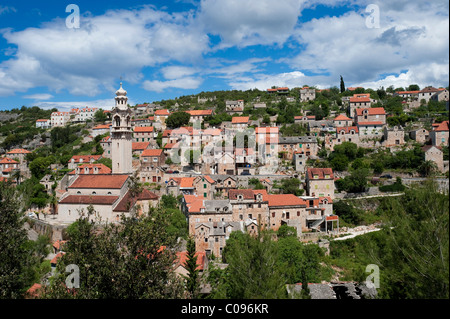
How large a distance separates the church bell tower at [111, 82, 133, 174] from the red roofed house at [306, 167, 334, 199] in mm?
27033

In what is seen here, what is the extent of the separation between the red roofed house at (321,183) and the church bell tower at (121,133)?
88.7ft

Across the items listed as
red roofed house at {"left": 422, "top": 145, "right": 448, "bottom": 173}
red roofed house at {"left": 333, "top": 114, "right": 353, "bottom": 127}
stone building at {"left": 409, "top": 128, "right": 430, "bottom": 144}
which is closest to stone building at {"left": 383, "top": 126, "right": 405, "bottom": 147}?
stone building at {"left": 409, "top": 128, "right": 430, "bottom": 144}

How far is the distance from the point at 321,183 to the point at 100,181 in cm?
3073

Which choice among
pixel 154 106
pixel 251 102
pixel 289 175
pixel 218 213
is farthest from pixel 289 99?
pixel 218 213

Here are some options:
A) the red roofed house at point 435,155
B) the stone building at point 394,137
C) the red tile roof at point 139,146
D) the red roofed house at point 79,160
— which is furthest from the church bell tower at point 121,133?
the stone building at point 394,137

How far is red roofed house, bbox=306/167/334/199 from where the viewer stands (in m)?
44.7

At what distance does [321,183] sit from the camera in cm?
4481

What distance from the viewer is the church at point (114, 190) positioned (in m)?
38.9

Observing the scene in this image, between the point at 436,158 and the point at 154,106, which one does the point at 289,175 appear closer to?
the point at 436,158

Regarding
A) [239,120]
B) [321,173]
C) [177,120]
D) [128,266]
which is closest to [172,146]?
[177,120]

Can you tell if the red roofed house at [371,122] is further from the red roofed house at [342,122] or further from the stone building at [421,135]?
the stone building at [421,135]

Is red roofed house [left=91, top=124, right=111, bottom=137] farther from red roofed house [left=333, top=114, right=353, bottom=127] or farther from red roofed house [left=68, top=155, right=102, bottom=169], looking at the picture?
red roofed house [left=333, top=114, right=353, bottom=127]

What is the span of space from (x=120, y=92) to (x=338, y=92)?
82.5 meters

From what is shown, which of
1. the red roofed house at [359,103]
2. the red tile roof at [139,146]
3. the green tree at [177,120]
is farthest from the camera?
the green tree at [177,120]
